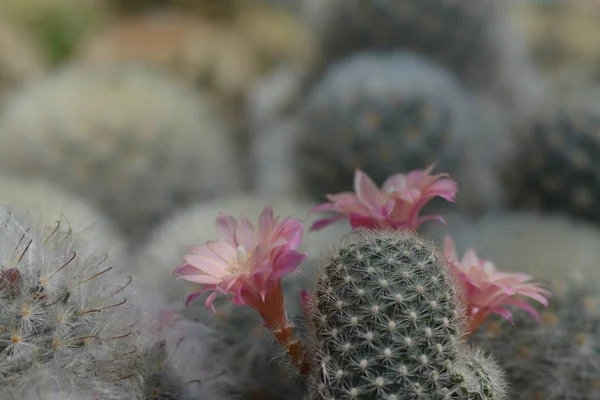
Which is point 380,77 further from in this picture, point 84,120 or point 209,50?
point 209,50

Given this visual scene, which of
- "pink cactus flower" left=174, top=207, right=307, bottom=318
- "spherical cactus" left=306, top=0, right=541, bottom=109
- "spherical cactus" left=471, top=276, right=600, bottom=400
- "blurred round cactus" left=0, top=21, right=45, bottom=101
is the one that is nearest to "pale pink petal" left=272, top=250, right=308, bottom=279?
"pink cactus flower" left=174, top=207, right=307, bottom=318

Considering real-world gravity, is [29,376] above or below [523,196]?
above

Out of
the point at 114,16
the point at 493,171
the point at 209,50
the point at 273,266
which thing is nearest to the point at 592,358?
the point at 273,266

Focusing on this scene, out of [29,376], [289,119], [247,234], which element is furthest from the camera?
[289,119]

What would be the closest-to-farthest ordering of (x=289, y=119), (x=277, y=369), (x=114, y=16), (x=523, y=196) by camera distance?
(x=277, y=369)
(x=523, y=196)
(x=289, y=119)
(x=114, y=16)

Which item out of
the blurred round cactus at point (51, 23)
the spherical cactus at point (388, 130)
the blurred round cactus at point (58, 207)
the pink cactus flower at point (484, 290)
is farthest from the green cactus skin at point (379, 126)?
the blurred round cactus at point (51, 23)

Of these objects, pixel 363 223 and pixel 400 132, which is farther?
pixel 400 132

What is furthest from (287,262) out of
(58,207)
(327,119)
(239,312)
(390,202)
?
(327,119)
